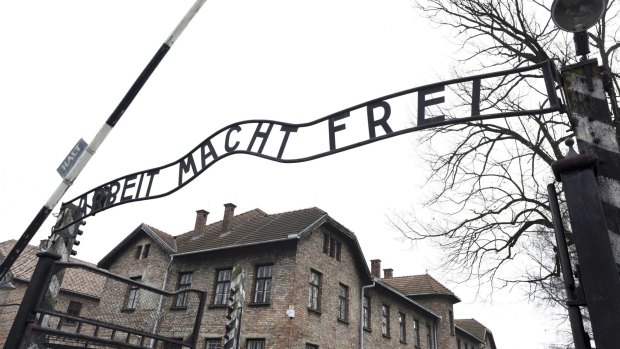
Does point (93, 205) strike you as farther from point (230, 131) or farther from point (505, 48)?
point (505, 48)

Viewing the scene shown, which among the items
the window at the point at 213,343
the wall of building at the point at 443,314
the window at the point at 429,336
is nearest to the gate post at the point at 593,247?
the window at the point at 213,343

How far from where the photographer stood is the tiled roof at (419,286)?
30.0 meters

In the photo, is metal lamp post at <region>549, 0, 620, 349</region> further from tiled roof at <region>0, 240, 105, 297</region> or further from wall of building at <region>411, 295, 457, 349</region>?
tiled roof at <region>0, 240, 105, 297</region>

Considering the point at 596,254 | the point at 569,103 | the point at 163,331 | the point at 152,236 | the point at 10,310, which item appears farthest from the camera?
the point at 10,310

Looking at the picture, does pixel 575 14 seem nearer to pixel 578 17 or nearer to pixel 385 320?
pixel 578 17

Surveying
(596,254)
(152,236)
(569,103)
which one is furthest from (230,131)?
(152,236)

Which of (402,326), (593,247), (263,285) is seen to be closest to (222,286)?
(263,285)

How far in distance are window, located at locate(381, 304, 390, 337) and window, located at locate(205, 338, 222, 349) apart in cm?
902

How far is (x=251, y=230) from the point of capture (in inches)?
821

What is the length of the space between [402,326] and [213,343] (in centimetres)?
1202

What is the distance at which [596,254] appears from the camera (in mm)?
1885

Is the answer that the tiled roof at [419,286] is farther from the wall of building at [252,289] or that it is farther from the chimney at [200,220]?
the wall of building at [252,289]

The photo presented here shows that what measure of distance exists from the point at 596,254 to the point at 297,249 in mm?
16259

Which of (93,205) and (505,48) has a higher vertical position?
(505,48)
